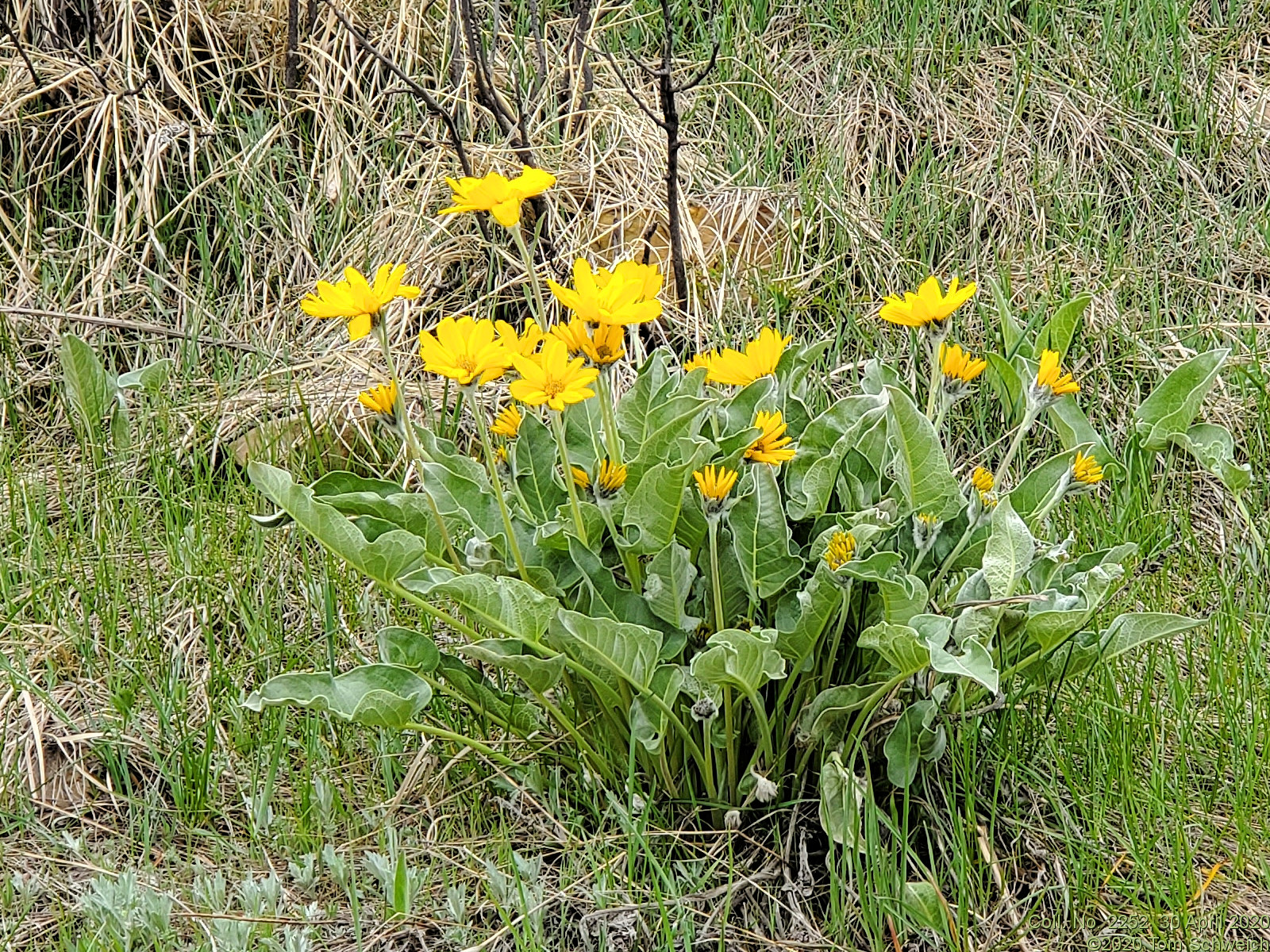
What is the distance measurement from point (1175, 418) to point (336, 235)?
2.08m

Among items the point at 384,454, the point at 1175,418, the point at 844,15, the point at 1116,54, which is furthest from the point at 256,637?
the point at 1116,54

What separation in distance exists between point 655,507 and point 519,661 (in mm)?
261

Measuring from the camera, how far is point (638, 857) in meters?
1.89

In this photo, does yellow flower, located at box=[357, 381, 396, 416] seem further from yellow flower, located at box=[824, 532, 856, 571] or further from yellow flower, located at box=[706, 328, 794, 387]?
yellow flower, located at box=[824, 532, 856, 571]

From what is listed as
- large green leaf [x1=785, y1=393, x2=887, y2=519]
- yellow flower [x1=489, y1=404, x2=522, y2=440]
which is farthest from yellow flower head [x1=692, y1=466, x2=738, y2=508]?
yellow flower [x1=489, y1=404, x2=522, y2=440]

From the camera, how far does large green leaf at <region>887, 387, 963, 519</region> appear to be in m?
1.72

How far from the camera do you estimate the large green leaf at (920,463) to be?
1.72m

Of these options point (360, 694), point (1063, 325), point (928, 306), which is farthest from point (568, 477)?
point (1063, 325)

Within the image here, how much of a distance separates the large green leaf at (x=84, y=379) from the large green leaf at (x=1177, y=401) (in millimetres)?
2080

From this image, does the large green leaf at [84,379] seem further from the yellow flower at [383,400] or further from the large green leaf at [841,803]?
the large green leaf at [841,803]

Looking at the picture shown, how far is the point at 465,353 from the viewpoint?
161cm

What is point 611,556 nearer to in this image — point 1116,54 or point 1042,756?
point 1042,756

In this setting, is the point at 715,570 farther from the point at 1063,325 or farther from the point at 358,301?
the point at 1063,325

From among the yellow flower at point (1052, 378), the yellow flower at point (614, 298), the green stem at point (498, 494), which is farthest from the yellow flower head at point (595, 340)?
the yellow flower at point (1052, 378)
